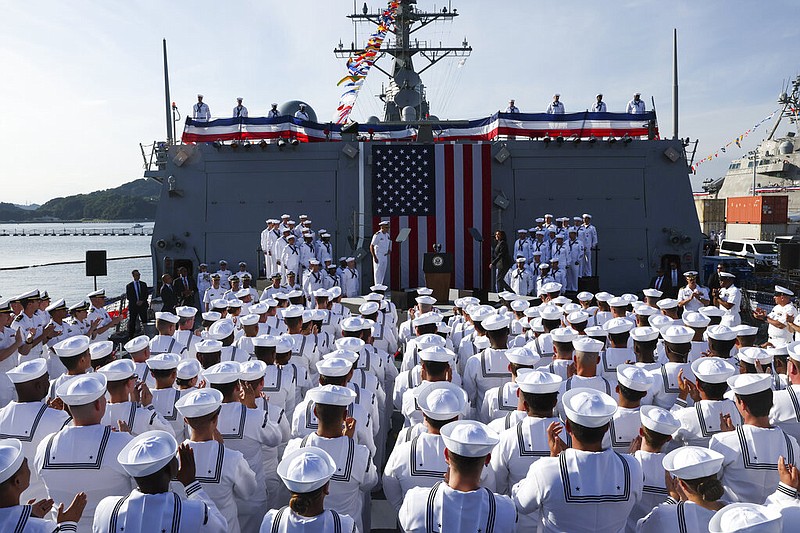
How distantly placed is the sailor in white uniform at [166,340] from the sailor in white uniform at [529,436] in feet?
10.1

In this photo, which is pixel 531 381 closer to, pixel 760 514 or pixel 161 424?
pixel 760 514

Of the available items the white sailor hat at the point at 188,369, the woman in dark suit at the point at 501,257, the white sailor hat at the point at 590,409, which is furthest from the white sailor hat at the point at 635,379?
the woman in dark suit at the point at 501,257

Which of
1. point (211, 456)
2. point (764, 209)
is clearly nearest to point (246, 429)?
point (211, 456)

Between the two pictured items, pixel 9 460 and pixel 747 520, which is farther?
pixel 9 460

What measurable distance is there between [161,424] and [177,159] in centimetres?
983

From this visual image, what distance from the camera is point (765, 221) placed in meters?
27.5

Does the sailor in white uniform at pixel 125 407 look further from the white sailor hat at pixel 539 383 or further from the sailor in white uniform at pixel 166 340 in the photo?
the white sailor hat at pixel 539 383

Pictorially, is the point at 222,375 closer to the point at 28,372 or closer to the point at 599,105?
the point at 28,372

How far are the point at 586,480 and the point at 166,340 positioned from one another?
3863 mm

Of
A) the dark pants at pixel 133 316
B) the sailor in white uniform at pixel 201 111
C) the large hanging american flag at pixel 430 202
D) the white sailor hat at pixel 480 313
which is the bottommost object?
the dark pants at pixel 133 316

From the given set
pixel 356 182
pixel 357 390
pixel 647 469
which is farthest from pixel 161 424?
pixel 356 182

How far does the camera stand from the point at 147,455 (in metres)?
2.06

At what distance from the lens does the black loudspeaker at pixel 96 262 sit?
1047 cm

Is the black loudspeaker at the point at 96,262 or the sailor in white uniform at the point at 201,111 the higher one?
the sailor in white uniform at the point at 201,111
